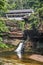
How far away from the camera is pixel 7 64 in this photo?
25.6 meters

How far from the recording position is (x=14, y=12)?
2872 inches

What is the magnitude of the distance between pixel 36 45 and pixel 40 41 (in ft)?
3.73

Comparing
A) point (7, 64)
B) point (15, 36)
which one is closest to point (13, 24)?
point (15, 36)

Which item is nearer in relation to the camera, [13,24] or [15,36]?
[15,36]

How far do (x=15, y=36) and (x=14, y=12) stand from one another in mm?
23252

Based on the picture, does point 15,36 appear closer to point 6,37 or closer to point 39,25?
point 6,37

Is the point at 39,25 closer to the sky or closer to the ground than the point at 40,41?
closer to the sky

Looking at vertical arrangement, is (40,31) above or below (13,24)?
above

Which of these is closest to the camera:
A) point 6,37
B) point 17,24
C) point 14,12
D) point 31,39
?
point 31,39

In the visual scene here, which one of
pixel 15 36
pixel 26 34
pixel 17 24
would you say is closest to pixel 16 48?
pixel 26 34

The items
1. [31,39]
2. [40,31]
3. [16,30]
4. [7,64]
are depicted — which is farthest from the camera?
[16,30]

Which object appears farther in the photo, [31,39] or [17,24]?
[17,24]

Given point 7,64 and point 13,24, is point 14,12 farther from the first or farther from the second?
point 7,64

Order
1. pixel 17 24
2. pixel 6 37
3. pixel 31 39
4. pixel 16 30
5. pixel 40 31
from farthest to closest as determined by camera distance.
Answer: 1. pixel 17 24
2. pixel 16 30
3. pixel 6 37
4. pixel 31 39
5. pixel 40 31
